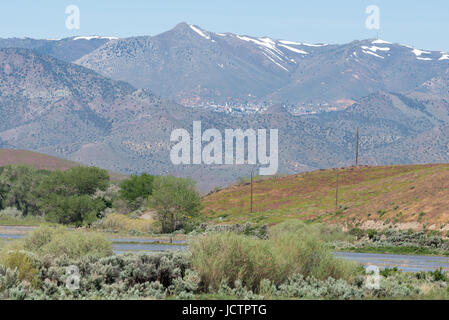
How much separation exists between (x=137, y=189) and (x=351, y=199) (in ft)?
111

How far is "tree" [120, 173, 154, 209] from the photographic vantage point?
108875 millimetres

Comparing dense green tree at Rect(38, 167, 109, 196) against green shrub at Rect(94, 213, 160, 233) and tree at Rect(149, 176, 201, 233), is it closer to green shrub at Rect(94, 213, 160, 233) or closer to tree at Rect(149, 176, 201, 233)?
green shrub at Rect(94, 213, 160, 233)

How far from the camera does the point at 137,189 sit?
362ft

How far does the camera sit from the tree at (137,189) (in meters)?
109

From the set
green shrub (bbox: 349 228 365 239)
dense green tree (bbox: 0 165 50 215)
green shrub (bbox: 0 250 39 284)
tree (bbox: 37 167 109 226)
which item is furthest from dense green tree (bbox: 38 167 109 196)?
green shrub (bbox: 0 250 39 284)

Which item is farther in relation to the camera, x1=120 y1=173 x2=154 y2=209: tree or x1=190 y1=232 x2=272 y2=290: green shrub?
x1=120 y1=173 x2=154 y2=209: tree

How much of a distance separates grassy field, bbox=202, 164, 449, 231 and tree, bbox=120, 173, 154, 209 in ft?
31.9

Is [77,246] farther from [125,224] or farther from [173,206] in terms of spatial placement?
[125,224]

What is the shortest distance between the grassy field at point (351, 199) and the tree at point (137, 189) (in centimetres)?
972

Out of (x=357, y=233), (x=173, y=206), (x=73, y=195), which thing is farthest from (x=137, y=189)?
(x=357, y=233)

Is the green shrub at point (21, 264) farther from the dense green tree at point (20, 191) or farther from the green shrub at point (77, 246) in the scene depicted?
the dense green tree at point (20, 191)

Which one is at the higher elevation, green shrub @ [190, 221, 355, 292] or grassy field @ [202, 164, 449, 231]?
green shrub @ [190, 221, 355, 292]
